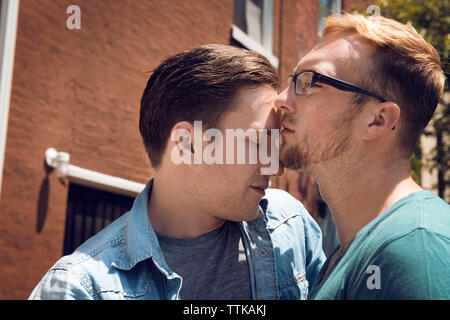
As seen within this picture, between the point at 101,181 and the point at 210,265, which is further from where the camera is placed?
the point at 101,181

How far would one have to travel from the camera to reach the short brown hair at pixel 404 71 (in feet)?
8.21

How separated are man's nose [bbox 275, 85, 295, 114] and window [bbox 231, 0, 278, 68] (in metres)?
5.31

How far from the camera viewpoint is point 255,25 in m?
8.93

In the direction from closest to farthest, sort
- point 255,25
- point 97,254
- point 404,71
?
point 97,254
point 404,71
point 255,25

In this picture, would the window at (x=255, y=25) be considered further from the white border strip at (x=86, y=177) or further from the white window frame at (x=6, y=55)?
the white window frame at (x=6, y=55)

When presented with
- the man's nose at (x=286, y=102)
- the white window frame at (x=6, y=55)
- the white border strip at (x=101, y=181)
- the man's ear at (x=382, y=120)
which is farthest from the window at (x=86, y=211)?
the man's ear at (x=382, y=120)

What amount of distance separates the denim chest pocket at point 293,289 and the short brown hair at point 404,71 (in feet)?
2.65

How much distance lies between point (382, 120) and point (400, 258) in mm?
832

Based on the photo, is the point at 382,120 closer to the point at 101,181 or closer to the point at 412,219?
the point at 412,219

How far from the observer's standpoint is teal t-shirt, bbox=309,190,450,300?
1793 mm

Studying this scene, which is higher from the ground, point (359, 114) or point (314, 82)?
point (314, 82)

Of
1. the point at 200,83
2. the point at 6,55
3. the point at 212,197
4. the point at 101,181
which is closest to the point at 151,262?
the point at 212,197
